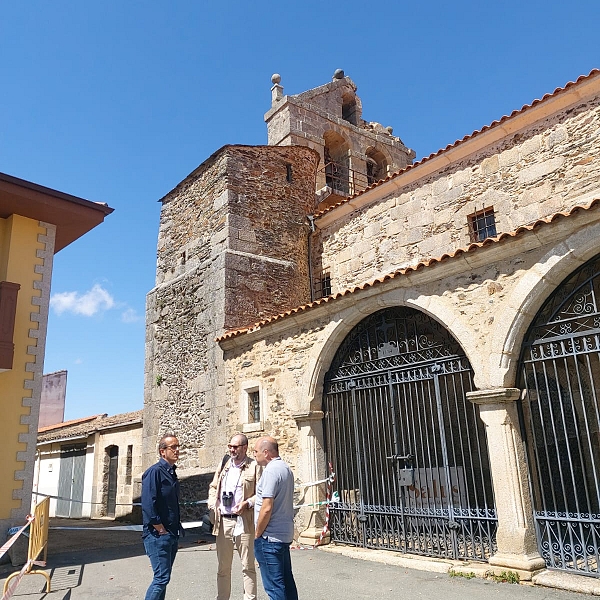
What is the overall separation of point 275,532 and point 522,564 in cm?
295

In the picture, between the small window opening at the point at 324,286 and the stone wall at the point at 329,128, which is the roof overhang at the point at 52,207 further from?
the stone wall at the point at 329,128

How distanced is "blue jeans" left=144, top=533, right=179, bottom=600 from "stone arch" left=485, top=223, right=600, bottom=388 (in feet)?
11.8

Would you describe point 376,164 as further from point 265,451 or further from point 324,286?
point 265,451

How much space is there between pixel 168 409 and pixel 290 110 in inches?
316

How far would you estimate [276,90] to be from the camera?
1477cm

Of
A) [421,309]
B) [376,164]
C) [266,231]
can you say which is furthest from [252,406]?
[376,164]

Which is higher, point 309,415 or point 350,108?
point 350,108

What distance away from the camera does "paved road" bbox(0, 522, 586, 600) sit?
4867 mm

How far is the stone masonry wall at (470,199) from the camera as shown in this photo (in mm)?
7863

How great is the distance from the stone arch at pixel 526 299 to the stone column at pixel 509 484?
20cm

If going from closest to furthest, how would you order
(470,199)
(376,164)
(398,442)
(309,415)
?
(398,442)
(309,415)
(470,199)
(376,164)

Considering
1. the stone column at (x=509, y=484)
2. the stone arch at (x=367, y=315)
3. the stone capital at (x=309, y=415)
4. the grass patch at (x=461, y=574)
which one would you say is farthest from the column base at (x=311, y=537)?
Result: the stone column at (x=509, y=484)

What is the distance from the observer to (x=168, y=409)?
11.0 meters

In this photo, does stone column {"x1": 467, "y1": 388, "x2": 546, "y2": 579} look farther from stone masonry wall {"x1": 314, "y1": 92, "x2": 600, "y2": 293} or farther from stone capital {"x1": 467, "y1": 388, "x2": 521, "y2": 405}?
stone masonry wall {"x1": 314, "y1": 92, "x2": 600, "y2": 293}
